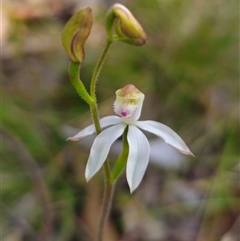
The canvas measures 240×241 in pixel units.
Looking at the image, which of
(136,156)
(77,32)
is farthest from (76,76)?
(136,156)

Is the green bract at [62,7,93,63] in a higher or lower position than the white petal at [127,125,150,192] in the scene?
higher

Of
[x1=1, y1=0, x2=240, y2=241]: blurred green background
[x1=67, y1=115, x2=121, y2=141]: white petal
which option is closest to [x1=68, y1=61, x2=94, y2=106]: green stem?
[x1=67, y1=115, x2=121, y2=141]: white petal

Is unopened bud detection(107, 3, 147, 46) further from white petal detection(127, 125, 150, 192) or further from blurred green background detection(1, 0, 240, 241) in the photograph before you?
blurred green background detection(1, 0, 240, 241)

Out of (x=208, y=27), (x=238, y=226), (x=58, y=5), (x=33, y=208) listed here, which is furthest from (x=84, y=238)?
(x=58, y=5)

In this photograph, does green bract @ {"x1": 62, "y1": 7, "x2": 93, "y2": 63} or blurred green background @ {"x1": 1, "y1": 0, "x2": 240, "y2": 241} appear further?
blurred green background @ {"x1": 1, "y1": 0, "x2": 240, "y2": 241}

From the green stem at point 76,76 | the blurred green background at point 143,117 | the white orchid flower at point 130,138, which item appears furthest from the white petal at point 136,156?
the blurred green background at point 143,117
